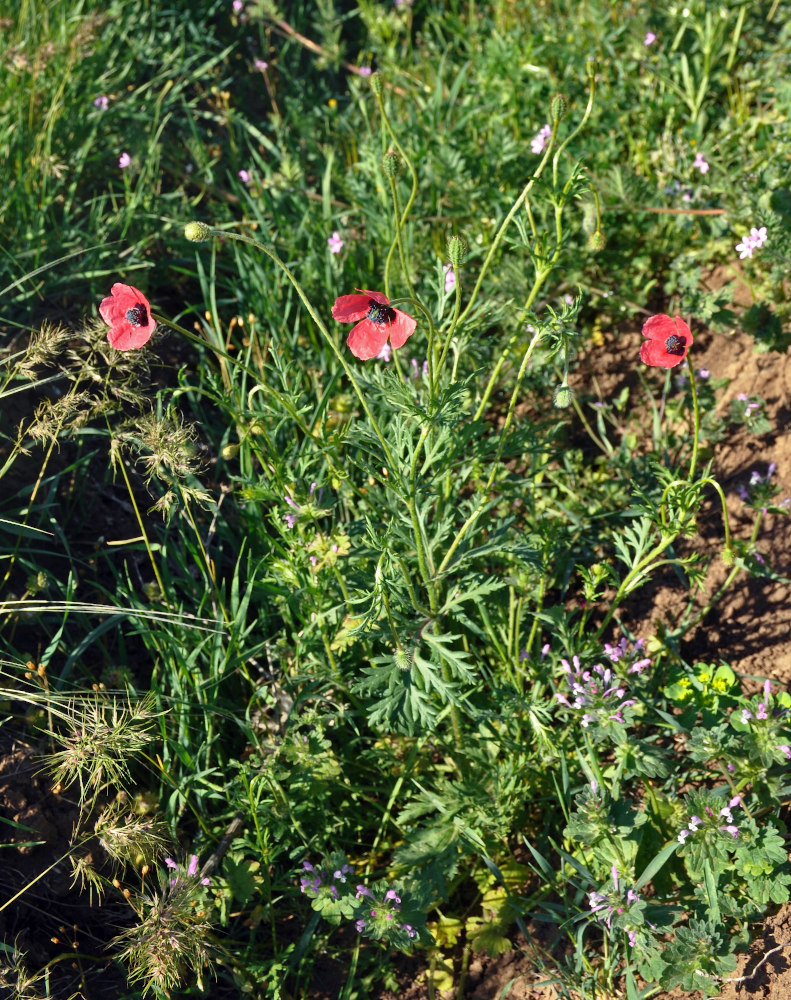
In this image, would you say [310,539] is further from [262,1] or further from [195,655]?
[262,1]

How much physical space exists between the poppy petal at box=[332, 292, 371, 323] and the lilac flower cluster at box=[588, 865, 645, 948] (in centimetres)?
136

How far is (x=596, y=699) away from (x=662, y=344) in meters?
0.87

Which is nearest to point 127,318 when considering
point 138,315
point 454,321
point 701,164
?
point 138,315

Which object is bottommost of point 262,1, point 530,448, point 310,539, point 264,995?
point 264,995

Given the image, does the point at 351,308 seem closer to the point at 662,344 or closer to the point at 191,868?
the point at 662,344

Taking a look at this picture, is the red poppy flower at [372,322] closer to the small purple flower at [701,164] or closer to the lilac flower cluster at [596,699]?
the lilac flower cluster at [596,699]

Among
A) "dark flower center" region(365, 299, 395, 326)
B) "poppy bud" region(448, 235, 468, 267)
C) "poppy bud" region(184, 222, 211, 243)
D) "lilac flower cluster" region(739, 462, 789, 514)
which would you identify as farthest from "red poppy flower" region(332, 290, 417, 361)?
"lilac flower cluster" region(739, 462, 789, 514)

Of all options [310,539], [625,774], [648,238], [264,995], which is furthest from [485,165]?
[264,995]

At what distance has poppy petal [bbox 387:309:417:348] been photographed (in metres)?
1.79

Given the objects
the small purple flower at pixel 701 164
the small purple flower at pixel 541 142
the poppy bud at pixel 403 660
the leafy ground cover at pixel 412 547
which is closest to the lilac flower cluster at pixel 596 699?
the leafy ground cover at pixel 412 547

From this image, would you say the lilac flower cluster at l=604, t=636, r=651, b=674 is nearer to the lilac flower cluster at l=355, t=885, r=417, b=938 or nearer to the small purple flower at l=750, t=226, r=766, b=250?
the lilac flower cluster at l=355, t=885, r=417, b=938

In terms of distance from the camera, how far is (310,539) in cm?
238

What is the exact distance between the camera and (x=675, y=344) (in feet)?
6.38

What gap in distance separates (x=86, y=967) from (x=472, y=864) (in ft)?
3.20
